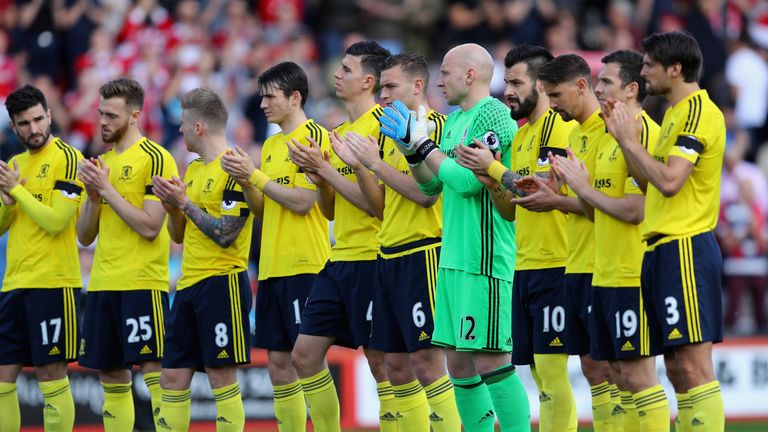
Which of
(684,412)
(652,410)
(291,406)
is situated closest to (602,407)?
(652,410)

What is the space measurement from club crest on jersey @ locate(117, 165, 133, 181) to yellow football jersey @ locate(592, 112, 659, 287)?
3.83 metres

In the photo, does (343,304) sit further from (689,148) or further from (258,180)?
(689,148)

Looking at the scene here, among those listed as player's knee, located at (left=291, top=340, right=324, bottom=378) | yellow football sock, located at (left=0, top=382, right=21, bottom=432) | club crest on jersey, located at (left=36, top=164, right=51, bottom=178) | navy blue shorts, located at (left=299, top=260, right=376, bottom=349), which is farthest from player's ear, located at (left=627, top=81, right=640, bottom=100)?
yellow football sock, located at (left=0, top=382, right=21, bottom=432)

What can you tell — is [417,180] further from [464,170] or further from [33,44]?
[33,44]

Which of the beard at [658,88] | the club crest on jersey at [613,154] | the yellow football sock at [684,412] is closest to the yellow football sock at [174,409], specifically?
the club crest on jersey at [613,154]

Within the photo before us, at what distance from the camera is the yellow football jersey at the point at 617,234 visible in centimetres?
912

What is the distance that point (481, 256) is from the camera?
9531 mm

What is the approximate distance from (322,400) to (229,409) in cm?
77

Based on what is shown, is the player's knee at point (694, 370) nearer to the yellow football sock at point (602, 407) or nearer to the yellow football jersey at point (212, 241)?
the yellow football sock at point (602, 407)

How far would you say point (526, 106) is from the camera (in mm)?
10000

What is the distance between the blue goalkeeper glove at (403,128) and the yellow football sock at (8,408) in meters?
3.95

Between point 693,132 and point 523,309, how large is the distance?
2140 mm

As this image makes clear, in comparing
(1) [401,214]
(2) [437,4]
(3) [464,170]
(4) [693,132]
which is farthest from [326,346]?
(2) [437,4]

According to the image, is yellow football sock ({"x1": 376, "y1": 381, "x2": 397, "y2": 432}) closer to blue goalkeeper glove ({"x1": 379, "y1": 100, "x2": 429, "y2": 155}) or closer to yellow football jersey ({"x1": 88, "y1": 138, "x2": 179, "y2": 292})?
blue goalkeeper glove ({"x1": 379, "y1": 100, "x2": 429, "y2": 155})
